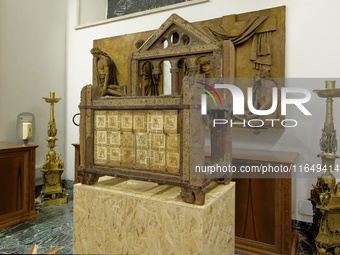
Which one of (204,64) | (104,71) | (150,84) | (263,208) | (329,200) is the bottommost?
(263,208)

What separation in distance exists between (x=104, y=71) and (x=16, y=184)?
1.96 m

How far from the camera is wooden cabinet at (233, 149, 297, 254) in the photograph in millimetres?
2461

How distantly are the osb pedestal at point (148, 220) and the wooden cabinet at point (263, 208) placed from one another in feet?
2.61

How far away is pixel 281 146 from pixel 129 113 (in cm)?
226

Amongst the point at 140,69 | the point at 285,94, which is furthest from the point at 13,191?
the point at 285,94

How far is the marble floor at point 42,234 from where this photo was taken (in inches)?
106

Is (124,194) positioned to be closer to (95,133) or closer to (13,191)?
(95,133)

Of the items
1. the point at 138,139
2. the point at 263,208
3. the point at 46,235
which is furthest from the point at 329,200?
the point at 46,235

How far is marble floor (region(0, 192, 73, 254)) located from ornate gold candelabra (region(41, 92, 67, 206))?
315mm

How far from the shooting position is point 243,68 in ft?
10.7

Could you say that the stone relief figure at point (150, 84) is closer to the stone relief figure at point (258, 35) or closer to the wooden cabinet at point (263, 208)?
the stone relief figure at point (258, 35)

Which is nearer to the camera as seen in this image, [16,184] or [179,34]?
[179,34]

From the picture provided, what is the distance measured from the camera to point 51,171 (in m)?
3.96

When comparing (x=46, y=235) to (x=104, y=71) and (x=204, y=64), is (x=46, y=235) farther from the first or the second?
(x=204, y=64)
